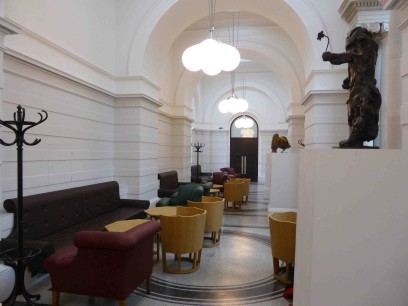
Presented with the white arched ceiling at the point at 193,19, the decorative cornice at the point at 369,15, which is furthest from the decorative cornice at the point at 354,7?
the white arched ceiling at the point at 193,19

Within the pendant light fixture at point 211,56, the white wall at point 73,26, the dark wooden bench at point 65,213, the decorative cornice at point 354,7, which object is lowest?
the dark wooden bench at point 65,213

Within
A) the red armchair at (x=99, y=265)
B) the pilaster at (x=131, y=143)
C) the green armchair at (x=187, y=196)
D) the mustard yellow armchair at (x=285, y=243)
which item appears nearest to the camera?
the red armchair at (x=99, y=265)

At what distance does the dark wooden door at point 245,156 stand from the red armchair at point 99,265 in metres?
13.2

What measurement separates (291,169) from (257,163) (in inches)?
356

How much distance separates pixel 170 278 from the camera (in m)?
3.72

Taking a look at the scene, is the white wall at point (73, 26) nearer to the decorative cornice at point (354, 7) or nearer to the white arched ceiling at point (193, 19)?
the white arched ceiling at point (193, 19)

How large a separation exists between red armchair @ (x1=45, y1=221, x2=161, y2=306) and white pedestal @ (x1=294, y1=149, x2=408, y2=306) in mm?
1547

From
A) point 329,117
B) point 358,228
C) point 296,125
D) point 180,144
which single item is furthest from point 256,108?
point 358,228

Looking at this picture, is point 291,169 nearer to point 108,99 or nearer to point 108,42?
point 108,99

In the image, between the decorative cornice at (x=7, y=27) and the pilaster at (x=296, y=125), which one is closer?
the decorative cornice at (x=7, y=27)

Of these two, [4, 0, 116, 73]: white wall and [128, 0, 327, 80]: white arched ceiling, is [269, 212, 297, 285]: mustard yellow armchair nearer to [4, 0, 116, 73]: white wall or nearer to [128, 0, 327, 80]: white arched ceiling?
[128, 0, 327, 80]: white arched ceiling

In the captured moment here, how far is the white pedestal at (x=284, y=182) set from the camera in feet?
22.2

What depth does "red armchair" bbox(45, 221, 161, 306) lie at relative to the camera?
104 inches

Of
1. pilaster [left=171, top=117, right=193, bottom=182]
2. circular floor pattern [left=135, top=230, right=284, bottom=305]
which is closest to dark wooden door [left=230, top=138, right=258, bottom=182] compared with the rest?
pilaster [left=171, top=117, right=193, bottom=182]
